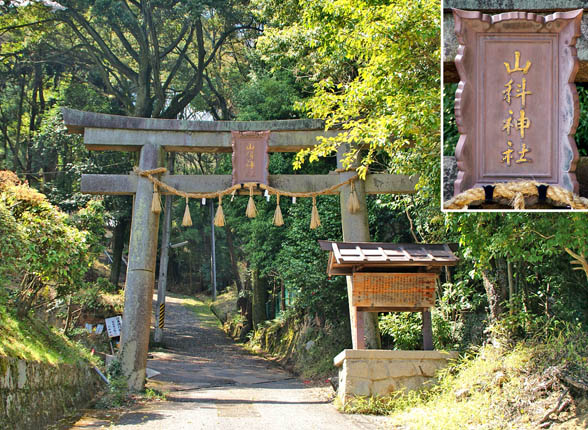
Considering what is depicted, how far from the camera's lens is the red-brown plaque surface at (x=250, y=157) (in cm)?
1222

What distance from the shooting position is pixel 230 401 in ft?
36.2

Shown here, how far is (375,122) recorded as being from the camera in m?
8.40

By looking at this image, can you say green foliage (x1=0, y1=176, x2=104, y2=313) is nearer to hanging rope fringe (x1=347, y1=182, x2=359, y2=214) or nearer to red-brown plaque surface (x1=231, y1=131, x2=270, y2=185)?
red-brown plaque surface (x1=231, y1=131, x2=270, y2=185)

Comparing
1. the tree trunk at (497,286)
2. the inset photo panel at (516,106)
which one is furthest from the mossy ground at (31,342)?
the tree trunk at (497,286)

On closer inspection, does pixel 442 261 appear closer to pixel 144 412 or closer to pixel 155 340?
pixel 144 412

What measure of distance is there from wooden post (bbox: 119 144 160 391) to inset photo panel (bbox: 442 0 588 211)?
340 inches

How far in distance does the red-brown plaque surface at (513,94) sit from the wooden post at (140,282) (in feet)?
28.6

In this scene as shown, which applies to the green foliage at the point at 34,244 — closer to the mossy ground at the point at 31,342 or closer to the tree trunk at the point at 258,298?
the mossy ground at the point at 31,342

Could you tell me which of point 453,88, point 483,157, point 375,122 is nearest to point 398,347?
point 375,122

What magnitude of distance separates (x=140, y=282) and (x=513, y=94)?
906 centimetres

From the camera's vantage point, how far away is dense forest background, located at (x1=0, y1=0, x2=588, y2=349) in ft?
24.8

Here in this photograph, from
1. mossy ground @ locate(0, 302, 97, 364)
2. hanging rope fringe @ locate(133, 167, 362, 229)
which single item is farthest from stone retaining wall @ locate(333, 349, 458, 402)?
mossy ground @ locate(0, 302, 97, 364)

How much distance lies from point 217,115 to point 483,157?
2239 cm

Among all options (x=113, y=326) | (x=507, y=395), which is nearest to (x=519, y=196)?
(x=507, y=395)
